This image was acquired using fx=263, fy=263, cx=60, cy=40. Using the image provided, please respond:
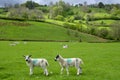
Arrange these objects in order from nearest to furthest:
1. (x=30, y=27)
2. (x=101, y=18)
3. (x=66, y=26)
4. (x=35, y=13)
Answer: (x=30, y=27) → (x=66, y=26) → (x=35, y=13) → (x=101, y=18)

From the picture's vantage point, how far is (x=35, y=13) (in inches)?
6983

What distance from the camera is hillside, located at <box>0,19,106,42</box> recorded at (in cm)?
10000

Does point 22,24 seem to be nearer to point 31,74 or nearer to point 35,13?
point 35,13

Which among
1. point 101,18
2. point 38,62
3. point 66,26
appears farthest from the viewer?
point 101,18

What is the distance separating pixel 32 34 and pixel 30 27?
457 inches

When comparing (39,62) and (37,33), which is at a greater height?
(39,62)

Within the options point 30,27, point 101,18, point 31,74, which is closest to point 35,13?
point 101,18

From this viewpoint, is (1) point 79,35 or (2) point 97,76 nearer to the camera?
(2) point 97,76

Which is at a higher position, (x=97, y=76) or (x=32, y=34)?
(x=97, y=76)

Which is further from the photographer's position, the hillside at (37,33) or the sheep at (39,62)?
the hillside at (37,33)

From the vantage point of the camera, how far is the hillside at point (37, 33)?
3937 inches

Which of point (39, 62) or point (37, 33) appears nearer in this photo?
point (39, 62)

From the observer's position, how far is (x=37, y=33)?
355 feet

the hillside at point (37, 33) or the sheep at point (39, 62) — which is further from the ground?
the sheep at point (39, 62)
